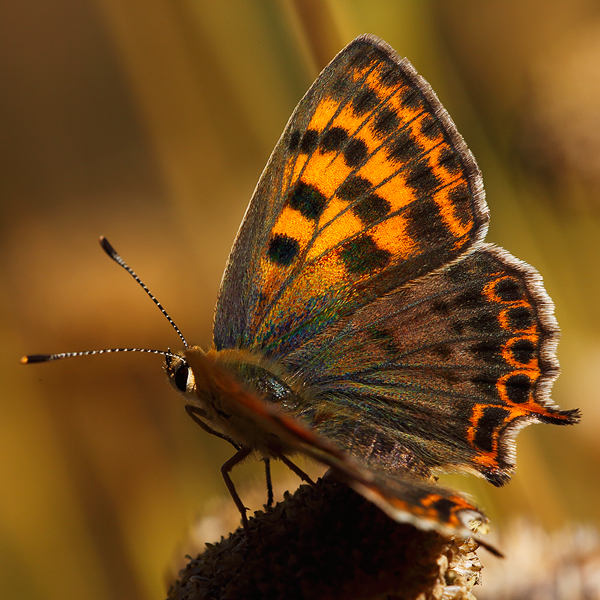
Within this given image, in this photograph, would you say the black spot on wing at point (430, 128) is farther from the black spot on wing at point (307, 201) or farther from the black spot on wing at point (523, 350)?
the black spot on wing at point (523, 350)

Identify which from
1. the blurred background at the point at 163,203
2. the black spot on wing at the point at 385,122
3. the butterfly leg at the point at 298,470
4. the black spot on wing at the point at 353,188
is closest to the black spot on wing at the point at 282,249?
the black spot on wing at the point at 353,188

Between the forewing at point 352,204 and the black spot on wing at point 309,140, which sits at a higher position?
the black spot on wing at point 309,140

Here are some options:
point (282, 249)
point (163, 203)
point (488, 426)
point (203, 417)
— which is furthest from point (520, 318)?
point (163, 203)

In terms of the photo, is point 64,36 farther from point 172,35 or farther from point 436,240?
point 436,240

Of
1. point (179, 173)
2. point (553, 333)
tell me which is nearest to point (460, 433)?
point (553, 333)

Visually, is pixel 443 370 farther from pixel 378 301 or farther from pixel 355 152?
pixel 355 152

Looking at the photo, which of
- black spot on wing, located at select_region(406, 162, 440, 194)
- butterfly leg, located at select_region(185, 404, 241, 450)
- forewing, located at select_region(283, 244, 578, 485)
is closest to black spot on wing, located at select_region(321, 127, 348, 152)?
black spot on wing, located at select_region(406, 162, 440, 194)

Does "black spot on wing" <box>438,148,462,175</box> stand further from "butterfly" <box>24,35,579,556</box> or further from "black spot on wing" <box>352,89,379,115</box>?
"black spot on wing" <box>352,89,379,115</box>
